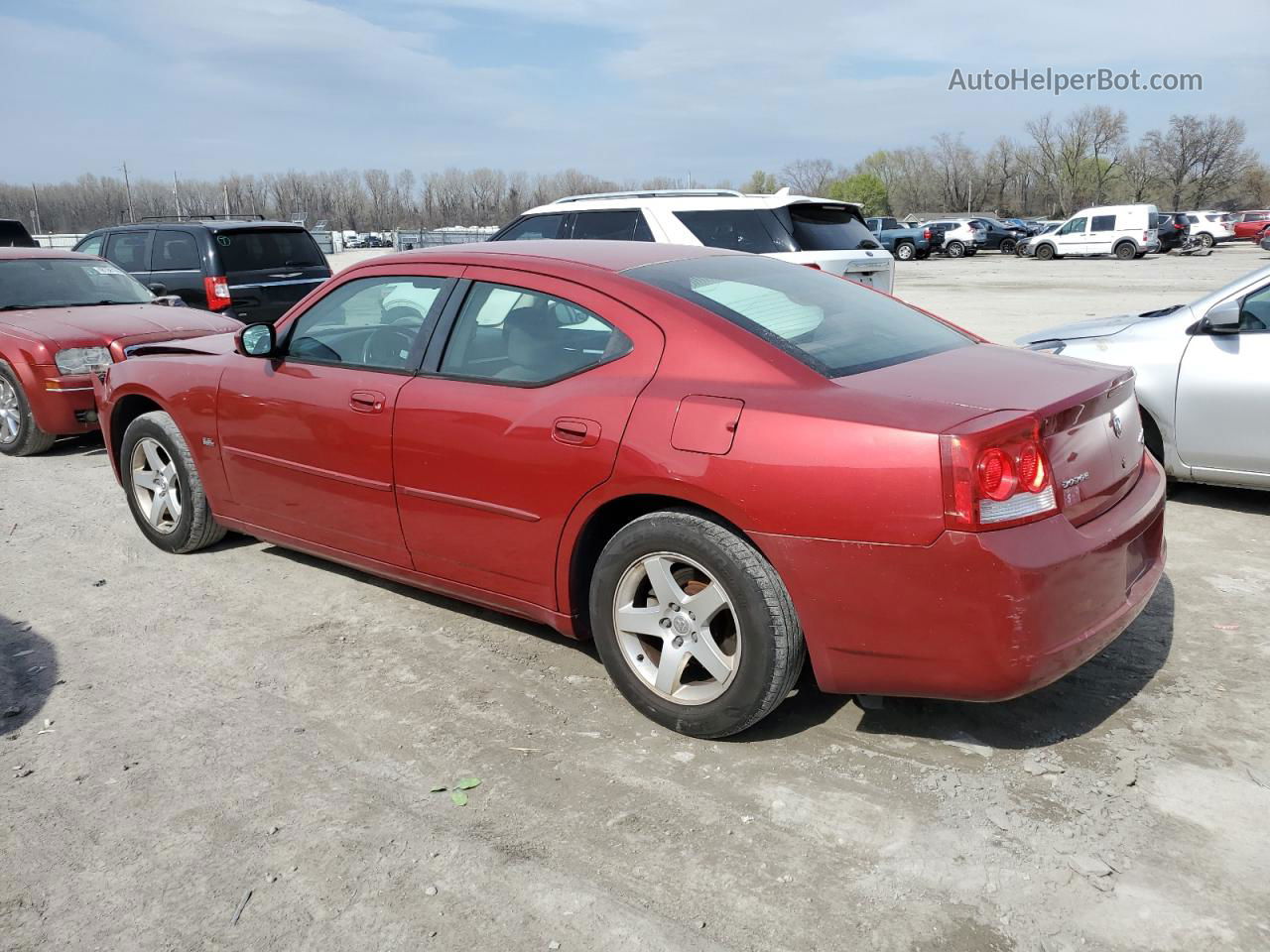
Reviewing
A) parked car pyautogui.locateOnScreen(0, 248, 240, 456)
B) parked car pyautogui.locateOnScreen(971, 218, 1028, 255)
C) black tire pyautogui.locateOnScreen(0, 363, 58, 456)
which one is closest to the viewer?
parked car pyautogui.locateOnScreen(0, 248, 240, 456)

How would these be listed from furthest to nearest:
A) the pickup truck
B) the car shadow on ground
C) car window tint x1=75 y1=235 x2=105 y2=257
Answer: the pickup truck < car window tint x1=75 y1=235 x2=105 y2=257 < the car shadow on ground

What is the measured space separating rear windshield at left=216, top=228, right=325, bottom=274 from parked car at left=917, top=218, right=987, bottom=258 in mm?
37610

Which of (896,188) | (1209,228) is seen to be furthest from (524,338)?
(896,188)

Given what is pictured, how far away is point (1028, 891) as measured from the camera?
2539 mm

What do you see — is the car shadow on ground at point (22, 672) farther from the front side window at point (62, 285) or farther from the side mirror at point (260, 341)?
the front side window at point (62, 285)

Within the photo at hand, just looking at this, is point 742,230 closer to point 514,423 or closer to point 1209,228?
point 514,423

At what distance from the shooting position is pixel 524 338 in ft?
12.1

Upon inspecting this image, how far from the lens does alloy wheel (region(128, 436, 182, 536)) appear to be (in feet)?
17.2

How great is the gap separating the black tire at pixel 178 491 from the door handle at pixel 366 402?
1.40 metres

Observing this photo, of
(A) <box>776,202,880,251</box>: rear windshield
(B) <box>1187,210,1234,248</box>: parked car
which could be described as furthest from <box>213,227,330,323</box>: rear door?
(B) <box>1187,210,1234,248</box>: parked car

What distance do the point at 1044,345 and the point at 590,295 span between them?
3.93 m

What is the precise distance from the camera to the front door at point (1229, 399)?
17.6 ft

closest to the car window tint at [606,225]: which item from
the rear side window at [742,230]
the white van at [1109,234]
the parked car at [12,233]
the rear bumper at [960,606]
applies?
the rear side window at [742,230]

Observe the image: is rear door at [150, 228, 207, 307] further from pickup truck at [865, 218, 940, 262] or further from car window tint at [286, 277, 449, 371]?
pickup truck at [865, 218, 940, 262]
